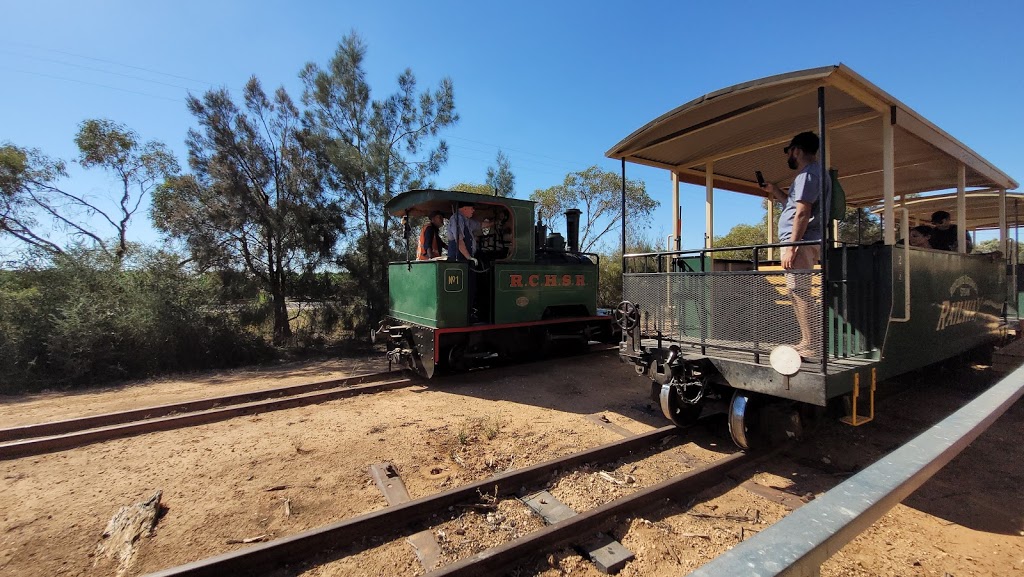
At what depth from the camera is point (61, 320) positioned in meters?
7.47

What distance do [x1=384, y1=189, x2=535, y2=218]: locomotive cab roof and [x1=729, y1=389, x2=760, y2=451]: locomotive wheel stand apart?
14.1ft

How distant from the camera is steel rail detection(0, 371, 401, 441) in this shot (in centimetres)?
466

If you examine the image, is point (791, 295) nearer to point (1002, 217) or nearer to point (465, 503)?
point (465, 503)

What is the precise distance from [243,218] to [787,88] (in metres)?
10.6

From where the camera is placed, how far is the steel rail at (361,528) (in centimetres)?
243

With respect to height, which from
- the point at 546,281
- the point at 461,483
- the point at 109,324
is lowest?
the point at 461,483

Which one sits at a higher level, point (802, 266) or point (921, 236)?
point (921, 236)

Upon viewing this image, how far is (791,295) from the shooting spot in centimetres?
341

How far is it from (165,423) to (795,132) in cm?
741

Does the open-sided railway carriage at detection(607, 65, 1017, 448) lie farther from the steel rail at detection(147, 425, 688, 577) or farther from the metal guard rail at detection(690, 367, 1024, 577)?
the metal guard rail at detection(690, 367, 1024, 577)

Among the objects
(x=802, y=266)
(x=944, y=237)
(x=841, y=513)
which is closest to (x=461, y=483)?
(x=841, y=513)

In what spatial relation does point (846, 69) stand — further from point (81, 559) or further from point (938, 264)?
point (81, 559)

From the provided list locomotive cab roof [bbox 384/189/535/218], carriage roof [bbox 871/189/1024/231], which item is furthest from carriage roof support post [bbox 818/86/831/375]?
carriage roof [bbox 871/189/1024/231]

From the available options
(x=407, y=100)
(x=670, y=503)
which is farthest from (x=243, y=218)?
(x=670, y=503)
